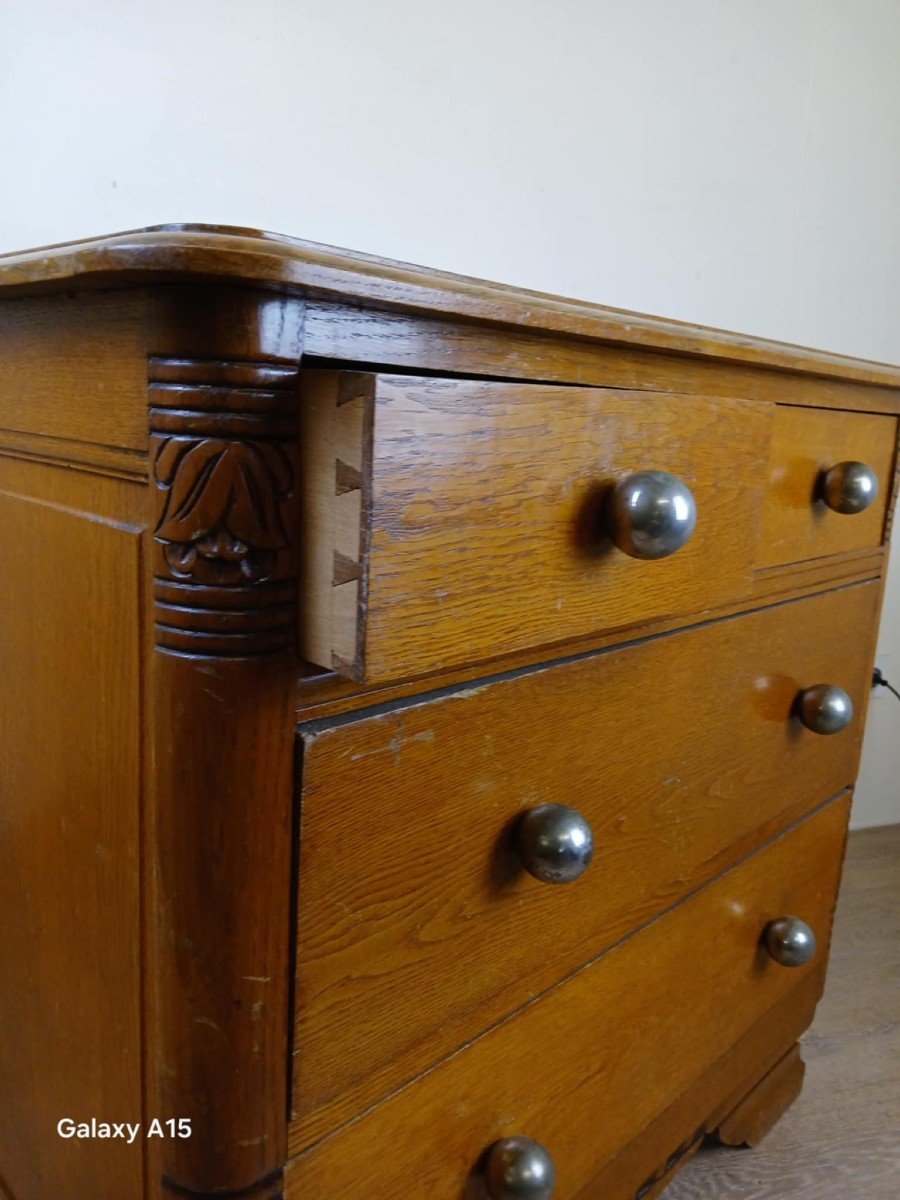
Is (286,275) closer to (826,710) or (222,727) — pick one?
(222,727)

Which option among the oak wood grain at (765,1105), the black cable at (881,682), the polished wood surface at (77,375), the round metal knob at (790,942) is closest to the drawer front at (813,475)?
the round metal knob at (790,942)

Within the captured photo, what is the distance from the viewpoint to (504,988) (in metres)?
→ 0.56

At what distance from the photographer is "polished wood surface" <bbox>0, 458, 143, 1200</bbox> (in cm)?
45

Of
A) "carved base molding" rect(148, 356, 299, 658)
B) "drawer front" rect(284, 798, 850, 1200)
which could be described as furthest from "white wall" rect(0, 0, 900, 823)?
"drawer front" rect(284, 798, 850, 1200)

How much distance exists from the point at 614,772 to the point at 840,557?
0.38 meters

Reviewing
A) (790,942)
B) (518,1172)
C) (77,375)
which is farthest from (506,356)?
(790,942)

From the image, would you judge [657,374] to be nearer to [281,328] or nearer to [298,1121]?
[281,328]

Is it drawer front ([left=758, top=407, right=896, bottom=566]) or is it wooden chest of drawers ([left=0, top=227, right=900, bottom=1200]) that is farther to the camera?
drawer front ([left=758, top=407, right=896, bottom=566])

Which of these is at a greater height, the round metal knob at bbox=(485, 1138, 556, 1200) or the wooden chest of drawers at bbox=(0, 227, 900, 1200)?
the wooden chest of drawers at bbox=(0, 227, 900, 1200)

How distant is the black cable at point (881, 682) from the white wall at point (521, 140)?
0.11 feet

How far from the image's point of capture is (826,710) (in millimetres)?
799

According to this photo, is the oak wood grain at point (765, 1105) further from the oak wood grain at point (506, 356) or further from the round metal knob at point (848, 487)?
the oak wood grain at point (506, 356)

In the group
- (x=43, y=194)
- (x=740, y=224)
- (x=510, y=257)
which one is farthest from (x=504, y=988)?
(x=740, y=224)

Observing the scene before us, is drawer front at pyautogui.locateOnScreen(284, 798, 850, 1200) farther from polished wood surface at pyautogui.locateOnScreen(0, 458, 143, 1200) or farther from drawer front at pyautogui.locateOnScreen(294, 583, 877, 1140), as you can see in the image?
polished wood surface at pyautogui.locateOnScreen(0, 458, 143, 1200)
